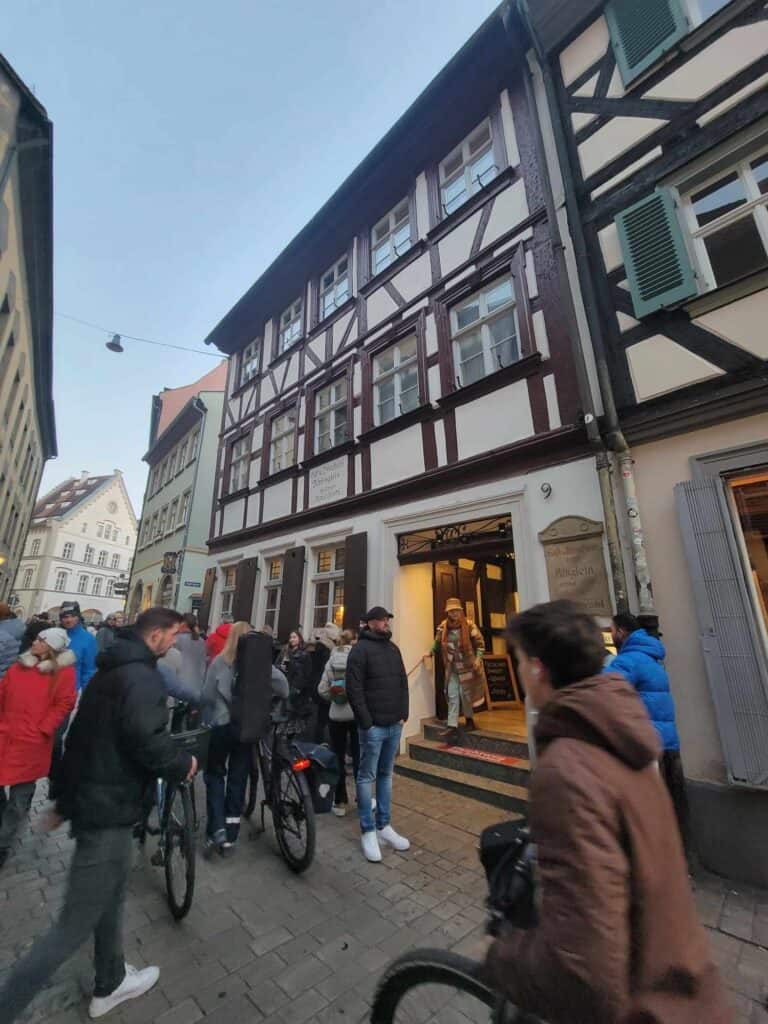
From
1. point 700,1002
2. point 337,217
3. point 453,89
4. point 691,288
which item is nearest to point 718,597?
point 691,288

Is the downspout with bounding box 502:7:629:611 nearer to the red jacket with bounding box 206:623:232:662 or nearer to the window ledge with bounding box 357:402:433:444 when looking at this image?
the window ledge with bounding box 357:402:433:444

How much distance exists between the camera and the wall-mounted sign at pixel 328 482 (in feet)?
27.0

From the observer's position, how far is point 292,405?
10320mm

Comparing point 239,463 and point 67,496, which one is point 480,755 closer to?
point 239,463

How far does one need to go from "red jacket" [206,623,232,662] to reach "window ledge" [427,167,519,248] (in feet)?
23.2

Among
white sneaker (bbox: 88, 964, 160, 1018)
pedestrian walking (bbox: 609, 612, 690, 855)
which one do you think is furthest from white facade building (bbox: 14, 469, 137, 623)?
pedestrian walking (bbox: 609, 612, 690, 855)

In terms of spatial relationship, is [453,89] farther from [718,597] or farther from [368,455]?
[718,597]

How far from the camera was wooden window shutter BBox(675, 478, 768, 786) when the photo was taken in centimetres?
346

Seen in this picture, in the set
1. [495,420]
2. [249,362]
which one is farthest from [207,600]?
[495,420]

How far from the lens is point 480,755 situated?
523 centimetres

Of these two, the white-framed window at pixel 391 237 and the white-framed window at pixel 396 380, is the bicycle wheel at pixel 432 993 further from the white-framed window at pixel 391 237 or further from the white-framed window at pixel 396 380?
the white-framed window at pixel 391 237

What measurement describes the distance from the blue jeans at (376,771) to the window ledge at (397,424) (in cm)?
456

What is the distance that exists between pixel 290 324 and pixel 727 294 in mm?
9656

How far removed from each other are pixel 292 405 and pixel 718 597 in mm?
8833
